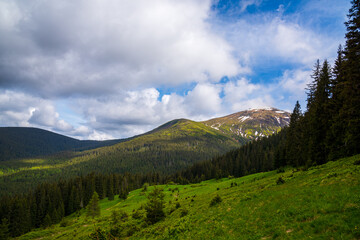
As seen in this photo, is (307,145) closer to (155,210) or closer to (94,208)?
(155,210)

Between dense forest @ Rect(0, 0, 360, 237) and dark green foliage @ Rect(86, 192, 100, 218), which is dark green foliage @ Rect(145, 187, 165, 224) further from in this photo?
dark green foliage @ Rect(86, 192, 100, 218)

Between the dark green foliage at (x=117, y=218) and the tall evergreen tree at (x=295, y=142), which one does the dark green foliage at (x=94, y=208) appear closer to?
the dark green foliage at (x=117, y=218)

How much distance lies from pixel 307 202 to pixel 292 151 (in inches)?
1888

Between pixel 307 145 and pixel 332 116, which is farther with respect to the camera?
pixel 307 145

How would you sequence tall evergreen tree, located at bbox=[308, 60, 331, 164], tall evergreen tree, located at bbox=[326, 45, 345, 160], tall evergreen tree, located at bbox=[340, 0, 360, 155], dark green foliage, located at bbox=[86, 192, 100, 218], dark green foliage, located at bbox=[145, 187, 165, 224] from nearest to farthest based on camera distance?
1. tall evergreen tree, located at bbox=[340, 0, 360, 155]
2. dark green foliage, located at bbox=[145, 187, 165, 224]
3. tall evergreen tree, located at bbox=[326, 45, 345, 160]
4. tall evergreen tree, located at bbox=[308, 60, 331, 164]
5. dark green foliage, located at bbox=[86, 192, 100, 218]

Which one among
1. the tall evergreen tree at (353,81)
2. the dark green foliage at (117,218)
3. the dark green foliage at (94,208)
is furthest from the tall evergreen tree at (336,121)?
the dark green foliage at (94,208)

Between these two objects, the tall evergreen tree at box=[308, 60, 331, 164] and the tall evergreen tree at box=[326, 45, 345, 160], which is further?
the tall evergreen tree at box=[308, 60, 331, 164]

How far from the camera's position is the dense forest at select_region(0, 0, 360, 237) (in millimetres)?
27016

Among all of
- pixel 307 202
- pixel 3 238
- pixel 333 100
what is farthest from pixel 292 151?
pixel 3 238

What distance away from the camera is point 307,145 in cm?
4409

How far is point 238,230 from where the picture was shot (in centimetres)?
1457

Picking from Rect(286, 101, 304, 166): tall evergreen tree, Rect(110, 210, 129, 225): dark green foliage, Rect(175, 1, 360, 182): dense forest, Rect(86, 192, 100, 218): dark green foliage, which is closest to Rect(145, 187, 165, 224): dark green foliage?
Rect(110, 210, 129, 225): dark green foliage

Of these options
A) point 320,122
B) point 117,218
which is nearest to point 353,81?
point 320,122

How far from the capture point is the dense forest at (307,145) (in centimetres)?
2702
